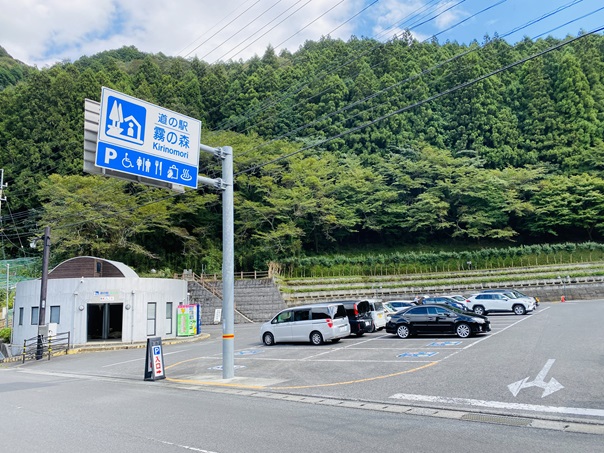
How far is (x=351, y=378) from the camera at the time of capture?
40.9 ft

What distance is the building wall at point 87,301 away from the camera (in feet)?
85.3

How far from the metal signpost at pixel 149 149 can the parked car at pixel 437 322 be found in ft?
28.9

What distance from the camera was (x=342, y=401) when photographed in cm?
995

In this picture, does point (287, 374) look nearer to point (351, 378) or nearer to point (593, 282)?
point (351, 378)

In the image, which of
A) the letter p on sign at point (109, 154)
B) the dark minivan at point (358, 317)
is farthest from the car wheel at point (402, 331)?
the letter p on sign at point (109, 154)

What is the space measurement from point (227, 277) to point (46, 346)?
1546 cm

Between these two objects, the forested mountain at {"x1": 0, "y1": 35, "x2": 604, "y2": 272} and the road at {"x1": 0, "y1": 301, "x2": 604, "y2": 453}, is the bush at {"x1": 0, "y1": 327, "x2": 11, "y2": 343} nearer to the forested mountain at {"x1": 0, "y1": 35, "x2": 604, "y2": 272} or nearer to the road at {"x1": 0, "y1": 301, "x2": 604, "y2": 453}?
the forested mountain at {"x1": 0, "y1": 35, "x2": 604, "y2": 272}

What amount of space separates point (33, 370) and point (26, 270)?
33921 millimetres

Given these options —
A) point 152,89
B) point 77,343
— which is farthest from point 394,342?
point 152,89

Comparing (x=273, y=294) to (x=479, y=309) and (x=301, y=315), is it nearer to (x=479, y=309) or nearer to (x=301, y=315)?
(x=479, y=309)

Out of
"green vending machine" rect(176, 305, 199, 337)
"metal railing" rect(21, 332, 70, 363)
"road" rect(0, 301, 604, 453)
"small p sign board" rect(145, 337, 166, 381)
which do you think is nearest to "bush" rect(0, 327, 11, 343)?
"metal railing" rect(21, 332, 70, 363)

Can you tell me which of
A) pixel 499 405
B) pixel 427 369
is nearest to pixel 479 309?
pixel 427 369

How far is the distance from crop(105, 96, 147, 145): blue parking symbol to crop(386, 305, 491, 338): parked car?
13154mm

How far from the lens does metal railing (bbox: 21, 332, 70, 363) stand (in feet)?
75.3
